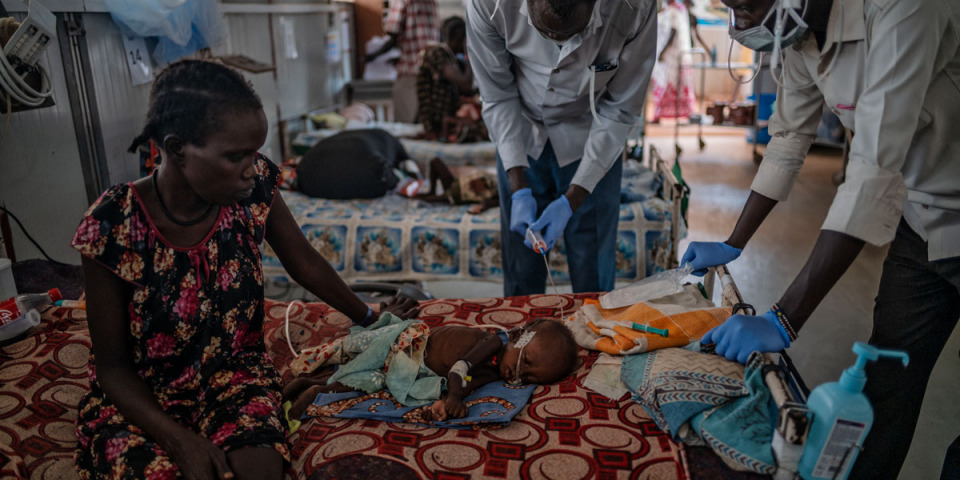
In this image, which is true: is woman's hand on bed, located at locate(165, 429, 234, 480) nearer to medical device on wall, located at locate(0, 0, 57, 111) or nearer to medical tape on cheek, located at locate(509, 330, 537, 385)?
medical tape on cheek, located at locate(509, 330, 537, 385)

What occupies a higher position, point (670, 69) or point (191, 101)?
point (191, 101)

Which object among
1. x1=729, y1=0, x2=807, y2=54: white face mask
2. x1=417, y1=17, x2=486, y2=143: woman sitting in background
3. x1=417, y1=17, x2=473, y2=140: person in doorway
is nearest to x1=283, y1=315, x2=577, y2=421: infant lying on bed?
x1=729, y1=0, x2=807, y2=54: white face mask

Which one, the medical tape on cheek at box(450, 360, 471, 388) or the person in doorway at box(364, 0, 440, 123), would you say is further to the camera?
the person in doorway at box(364, 0, 440, 123)

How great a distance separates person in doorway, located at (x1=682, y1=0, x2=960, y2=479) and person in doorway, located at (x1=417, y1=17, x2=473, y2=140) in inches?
152

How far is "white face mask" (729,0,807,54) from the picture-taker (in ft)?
5.38

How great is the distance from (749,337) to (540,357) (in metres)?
0.62

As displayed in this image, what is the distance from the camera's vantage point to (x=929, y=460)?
251 centimetres

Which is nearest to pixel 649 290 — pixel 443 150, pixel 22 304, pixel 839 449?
pixel 839 449

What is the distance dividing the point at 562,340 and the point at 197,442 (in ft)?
3.45

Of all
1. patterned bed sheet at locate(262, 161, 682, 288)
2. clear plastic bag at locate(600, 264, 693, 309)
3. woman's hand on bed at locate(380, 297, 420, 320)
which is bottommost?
patterned bed sheet at locate(262, 161, 682, 288)

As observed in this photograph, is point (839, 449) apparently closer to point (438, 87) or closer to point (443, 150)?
point (443, 150)

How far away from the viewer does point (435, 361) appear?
6.72ft

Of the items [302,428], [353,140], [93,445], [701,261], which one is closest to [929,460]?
[701,261]

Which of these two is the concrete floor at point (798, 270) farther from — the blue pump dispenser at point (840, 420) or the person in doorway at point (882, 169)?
the blue pump dispenser at point (840, 420)
